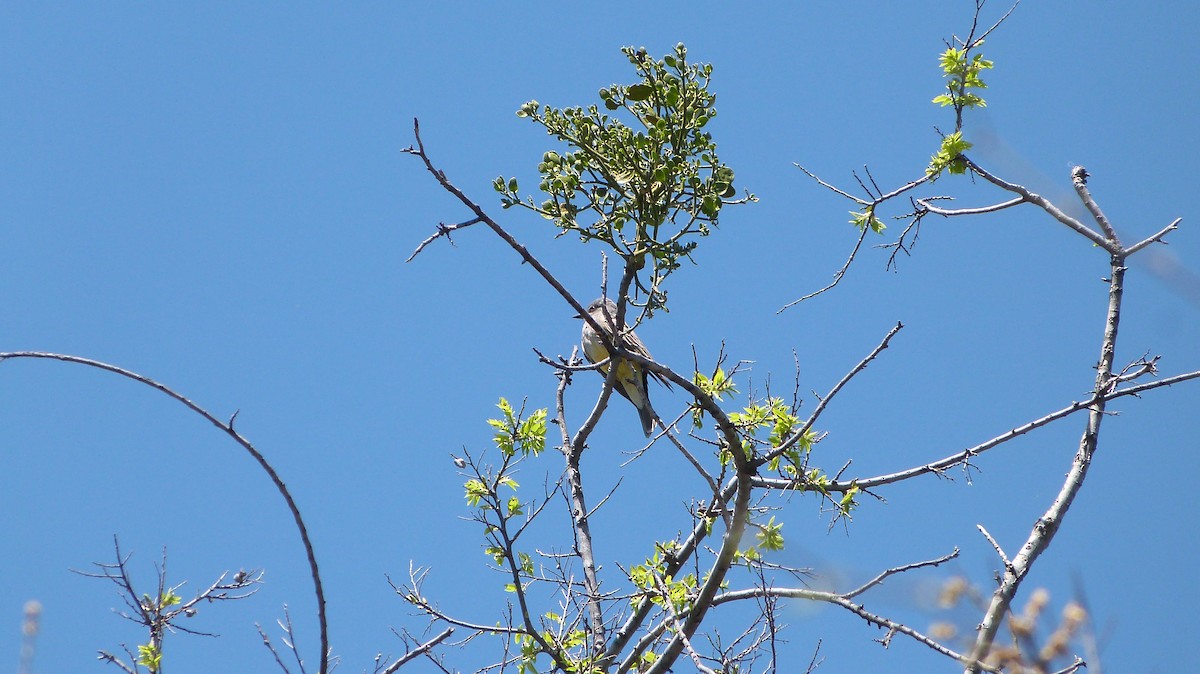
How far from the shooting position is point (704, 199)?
5.30 meters

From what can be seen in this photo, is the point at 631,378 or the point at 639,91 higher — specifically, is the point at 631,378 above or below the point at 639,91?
above

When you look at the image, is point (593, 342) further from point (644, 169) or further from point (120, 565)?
point (120, 565)

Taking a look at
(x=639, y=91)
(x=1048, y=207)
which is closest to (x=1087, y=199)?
(x=1048, y=207)

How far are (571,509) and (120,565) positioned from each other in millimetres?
2755

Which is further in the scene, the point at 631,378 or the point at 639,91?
the point at 631,378

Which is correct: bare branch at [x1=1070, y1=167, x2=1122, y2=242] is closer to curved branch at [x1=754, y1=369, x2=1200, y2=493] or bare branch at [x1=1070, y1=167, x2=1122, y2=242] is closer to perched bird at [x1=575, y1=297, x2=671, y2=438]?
curved branch at [x1=754, y1=369, x2=1200, y2=493]

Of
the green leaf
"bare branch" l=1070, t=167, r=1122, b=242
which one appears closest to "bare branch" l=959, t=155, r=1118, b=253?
"bare branch" l=1070, t=167, r=1122, b=242

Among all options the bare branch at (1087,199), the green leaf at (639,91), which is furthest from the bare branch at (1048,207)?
the green leaf at (639,91)

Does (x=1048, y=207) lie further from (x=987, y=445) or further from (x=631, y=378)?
(x=631, y=378)

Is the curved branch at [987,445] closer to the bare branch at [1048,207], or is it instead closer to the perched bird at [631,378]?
the bare branch at [1048,207]

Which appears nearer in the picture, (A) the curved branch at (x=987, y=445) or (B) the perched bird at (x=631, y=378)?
(A) the curved branch at (x=987, y=445)

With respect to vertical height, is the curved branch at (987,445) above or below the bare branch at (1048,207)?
below

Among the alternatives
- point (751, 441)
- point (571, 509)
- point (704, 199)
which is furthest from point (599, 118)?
point (571, 509)

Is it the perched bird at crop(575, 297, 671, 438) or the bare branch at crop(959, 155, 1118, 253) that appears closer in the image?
the bare branch at crop(959, 155, 1118, 253)
